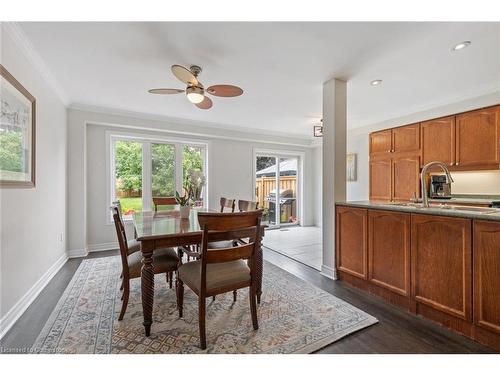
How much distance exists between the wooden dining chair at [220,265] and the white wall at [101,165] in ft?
8.73

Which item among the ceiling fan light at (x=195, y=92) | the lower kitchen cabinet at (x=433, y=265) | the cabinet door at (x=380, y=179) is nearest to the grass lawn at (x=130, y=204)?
the ceiling fan light at (x=195, y=92)

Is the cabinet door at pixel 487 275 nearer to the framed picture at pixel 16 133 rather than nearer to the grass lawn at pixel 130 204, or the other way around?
the framed picture at pixel 16 133

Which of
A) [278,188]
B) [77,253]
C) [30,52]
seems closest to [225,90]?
[30,52]

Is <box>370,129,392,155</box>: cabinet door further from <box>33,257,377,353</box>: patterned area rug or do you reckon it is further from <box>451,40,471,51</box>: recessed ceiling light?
<box>33,257,377,353</box>: patterned area rug

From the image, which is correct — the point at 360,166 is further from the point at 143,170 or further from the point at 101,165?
the point at 101,165

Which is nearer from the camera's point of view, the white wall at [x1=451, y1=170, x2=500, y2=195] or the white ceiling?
the white ceiling

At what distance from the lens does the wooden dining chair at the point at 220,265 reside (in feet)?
5.04

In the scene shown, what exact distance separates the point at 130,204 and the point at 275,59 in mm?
3430

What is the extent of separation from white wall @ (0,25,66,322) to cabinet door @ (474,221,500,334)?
10.9 feet

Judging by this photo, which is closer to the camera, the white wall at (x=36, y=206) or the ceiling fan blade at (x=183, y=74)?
the white wall at (x=36, y=206)

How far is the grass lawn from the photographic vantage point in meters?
4.25

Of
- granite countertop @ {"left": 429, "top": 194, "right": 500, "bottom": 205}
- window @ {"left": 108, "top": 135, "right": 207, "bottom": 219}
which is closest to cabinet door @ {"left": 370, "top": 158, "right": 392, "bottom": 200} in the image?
granite countertop @ {"left": 429, "top": 194, "right": 500, "bottom": 205}
